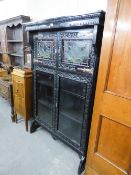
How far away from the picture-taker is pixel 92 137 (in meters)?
1.48

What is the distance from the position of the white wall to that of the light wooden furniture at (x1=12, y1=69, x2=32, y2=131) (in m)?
1.08

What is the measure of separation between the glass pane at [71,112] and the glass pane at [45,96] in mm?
222

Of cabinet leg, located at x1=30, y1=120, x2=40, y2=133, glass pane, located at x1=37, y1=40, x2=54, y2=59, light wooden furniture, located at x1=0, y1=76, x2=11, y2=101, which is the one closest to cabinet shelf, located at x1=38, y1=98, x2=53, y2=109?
cabinet leg, located at x1=30, y1=120, x2=40, y2=133

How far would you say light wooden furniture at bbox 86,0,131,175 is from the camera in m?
1.08

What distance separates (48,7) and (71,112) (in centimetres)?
180

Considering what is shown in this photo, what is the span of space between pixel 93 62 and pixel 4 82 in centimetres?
195

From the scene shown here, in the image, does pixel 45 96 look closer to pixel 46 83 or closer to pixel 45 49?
pixel 46 83

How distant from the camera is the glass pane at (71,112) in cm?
168

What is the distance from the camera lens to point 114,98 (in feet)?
3.97

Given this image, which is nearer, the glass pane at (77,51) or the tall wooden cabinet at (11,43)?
the glass pane at (77,51)

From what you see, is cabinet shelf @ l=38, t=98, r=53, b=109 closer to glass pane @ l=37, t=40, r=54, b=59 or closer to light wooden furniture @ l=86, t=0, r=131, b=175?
glass pane @ l=37, t=40, r=54, b=59

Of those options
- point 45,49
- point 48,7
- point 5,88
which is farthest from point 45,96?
point 48,7

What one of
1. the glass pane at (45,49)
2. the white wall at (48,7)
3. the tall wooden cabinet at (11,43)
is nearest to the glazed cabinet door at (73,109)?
the glass pane at (45,49)

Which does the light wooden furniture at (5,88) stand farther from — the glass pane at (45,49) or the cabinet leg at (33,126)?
the glass pane at (45,49)
